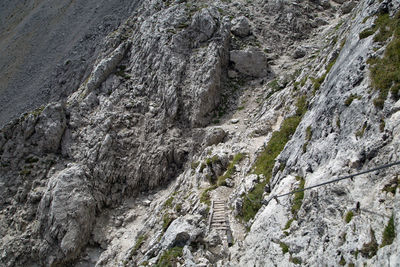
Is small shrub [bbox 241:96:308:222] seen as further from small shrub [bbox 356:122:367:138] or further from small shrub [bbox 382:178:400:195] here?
small shrub [bbox 382:178:400:195]

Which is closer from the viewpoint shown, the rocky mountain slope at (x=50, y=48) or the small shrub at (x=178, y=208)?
the small shrub at (x=178, y=208)

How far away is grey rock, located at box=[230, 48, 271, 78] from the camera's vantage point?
34281 mm

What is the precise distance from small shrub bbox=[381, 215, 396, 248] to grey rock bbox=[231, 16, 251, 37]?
34.8 meters

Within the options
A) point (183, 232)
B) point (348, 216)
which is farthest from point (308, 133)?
point (183, 232)

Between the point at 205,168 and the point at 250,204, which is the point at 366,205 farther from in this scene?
the point at 205,168

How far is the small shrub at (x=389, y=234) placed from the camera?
254 inches

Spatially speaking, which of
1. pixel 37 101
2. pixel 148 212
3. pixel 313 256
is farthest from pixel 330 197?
pixel 37 101

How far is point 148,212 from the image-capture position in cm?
2619

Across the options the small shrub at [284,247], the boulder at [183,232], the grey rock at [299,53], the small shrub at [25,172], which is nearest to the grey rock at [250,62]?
the grey rock at [299,53]

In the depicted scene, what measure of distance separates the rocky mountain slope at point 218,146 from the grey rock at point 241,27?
221 mm

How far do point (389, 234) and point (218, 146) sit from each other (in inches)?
778

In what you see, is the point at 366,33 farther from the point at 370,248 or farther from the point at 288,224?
the point at 370,248

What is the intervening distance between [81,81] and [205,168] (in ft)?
94.5

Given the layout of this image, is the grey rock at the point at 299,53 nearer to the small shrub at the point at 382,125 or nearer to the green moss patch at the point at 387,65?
the green moss patch at the point at 387,65
